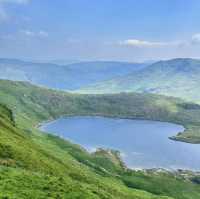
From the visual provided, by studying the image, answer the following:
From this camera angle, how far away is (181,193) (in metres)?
167

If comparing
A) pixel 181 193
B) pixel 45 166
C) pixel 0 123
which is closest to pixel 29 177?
pixel 45 166

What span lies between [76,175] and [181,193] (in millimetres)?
75960

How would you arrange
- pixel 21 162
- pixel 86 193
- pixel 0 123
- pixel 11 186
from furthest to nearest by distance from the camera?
1. pixel 0 123
2. pixel 21 162
3. pixel 86 193
4. pixel 11 186

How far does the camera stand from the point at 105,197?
→ 213ft

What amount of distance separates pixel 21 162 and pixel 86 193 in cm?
2554

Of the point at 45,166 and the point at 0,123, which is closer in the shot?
the point at 45,166

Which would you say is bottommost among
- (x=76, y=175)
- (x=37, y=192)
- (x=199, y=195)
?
(x=199, y=195)

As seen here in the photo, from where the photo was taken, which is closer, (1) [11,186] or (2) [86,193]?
(1) [11,186]

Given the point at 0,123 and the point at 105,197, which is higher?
the point at 0,123

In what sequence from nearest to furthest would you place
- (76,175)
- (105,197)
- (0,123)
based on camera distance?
(105,197) → (76,175) → (0,123)

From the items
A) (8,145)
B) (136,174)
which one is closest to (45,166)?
(8,145)

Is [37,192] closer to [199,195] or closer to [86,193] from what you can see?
[86,193]

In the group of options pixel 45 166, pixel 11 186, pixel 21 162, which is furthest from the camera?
pixel 45 166

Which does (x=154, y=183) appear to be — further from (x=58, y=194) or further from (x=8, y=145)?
(x=58, y=194)
